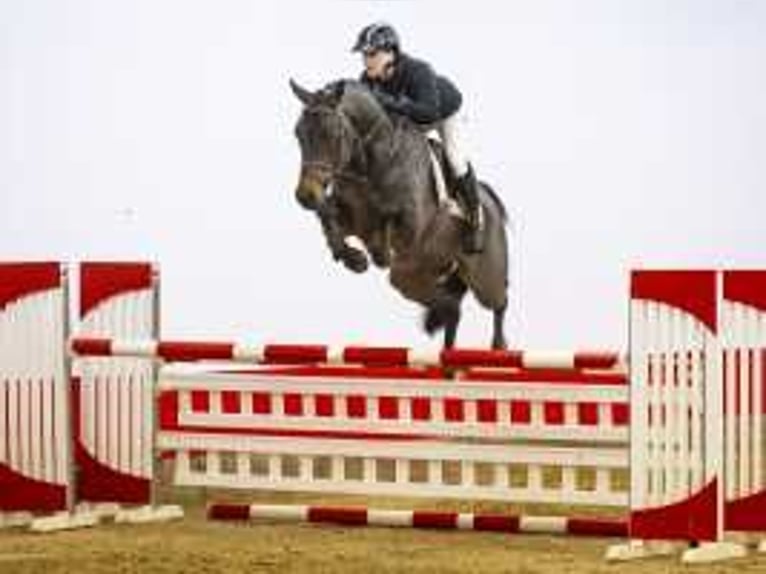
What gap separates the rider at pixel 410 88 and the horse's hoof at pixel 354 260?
0.47m

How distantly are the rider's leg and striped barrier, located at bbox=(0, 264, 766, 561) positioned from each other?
769 mm

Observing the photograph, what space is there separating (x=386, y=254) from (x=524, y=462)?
1328 millimetres

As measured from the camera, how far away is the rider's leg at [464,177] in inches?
204

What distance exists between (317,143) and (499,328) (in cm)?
129

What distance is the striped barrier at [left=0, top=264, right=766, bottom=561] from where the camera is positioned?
3.45 metres

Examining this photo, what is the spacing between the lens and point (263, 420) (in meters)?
4.13

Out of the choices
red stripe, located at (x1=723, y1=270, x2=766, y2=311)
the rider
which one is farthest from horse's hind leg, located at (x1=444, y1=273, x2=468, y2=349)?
red stripe, located at (x1=723, y1=270, x2=766, y2=311)

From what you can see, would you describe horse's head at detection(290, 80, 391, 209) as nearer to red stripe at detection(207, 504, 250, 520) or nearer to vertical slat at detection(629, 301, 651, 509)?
red stripe at detection(207, 504, 250, 520)

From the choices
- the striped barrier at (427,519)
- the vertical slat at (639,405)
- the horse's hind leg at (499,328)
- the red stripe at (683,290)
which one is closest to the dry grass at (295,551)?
the striped barrier at (427,519)

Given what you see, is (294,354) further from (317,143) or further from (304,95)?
(304,95)

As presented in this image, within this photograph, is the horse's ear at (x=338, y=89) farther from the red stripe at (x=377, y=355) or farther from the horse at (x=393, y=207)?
the red stripe at (x=377, y=355)

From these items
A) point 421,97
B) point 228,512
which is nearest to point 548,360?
point 228,512

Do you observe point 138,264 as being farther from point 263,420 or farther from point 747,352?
point 747,352

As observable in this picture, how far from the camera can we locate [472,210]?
5.30 metres
